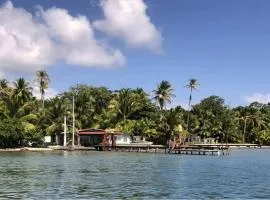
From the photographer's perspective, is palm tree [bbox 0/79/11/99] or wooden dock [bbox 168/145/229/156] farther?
palm tree [bbox 0/79/11/99]

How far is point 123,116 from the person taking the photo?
370ft

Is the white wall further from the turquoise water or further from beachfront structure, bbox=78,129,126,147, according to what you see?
the turquoise water

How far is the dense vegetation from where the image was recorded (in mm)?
95312

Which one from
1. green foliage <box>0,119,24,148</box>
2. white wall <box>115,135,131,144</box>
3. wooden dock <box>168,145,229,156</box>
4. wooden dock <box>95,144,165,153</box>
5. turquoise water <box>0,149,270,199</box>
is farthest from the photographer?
white wall <box>115,135,131,144</box>

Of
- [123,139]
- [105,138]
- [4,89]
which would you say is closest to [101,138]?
[105,138]

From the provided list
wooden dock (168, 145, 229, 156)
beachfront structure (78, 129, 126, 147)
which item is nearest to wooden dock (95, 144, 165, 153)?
beachfront structure (78, 129, 126, 147)

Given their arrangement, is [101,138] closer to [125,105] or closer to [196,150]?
[125,105]

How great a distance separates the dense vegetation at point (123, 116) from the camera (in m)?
95.3

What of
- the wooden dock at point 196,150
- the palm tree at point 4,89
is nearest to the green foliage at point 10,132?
the palm tree at point 4,89

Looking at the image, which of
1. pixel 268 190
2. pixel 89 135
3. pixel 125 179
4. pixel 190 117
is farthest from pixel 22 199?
pixel 190 117

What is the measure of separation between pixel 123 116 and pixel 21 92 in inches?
1005

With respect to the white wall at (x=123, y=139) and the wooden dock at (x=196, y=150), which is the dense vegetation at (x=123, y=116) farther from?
the wooden dock at (x=196, y=150)

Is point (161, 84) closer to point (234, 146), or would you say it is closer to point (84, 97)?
point (84, 97)

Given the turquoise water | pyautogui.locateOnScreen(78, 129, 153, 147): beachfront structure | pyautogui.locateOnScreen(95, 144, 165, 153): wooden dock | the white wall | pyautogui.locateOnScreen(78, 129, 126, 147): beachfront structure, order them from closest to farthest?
the turquoise water
pyautogui.locateOnScreen(95, 144, 165, 153): wooden dock
pyautogui.locateOnScreen(78, 129, 126, 147): beachfront structure
pyautogui.locateOnScreen(78, 129, 153, 147): beachfront structure
the white wall
